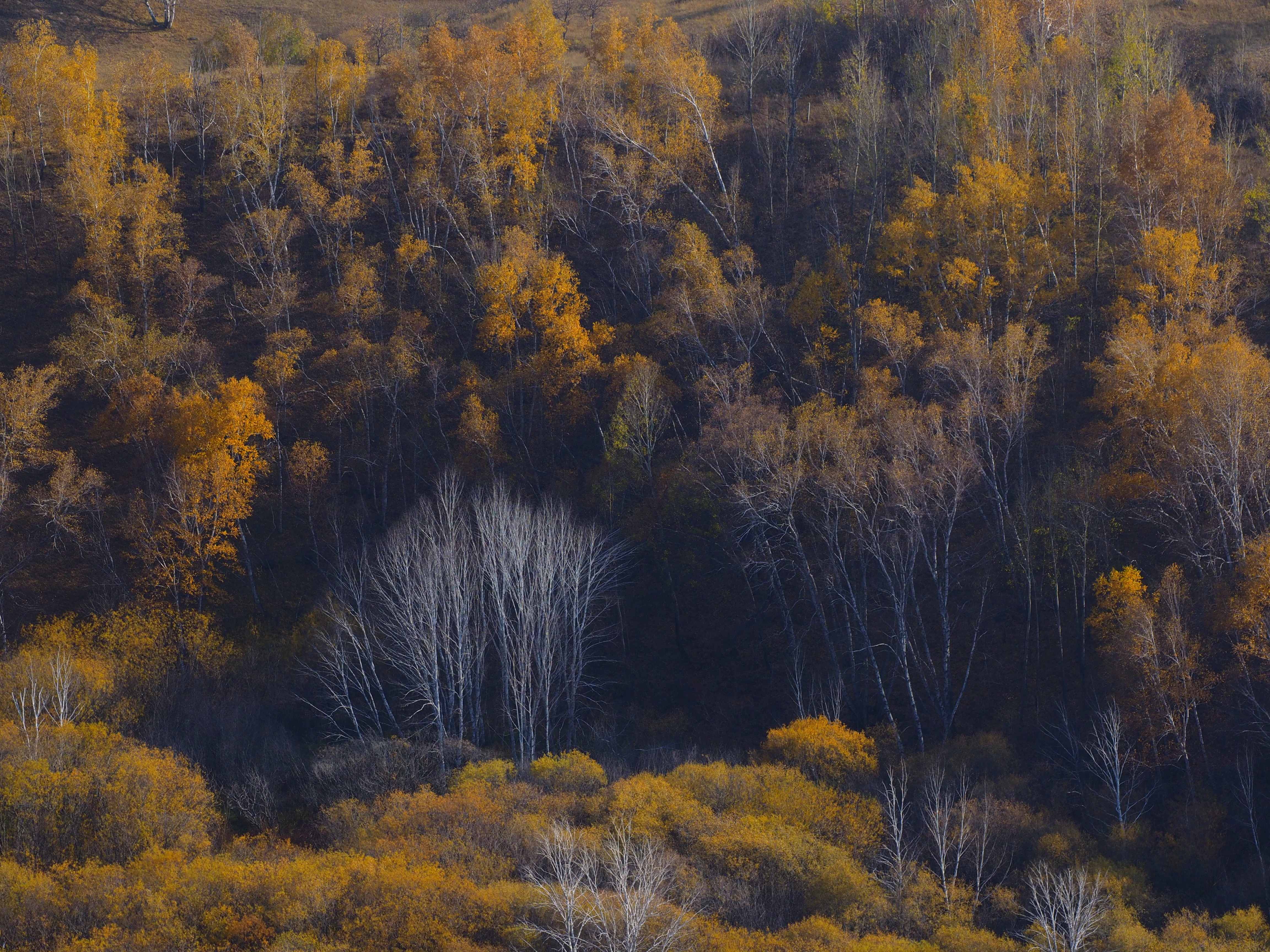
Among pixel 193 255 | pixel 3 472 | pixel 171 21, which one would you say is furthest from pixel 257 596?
pixel 171 21

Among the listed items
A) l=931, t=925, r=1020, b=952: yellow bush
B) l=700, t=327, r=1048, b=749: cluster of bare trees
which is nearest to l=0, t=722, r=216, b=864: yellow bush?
l=700, t=327, r=1048, b=749: cluster of bare trees

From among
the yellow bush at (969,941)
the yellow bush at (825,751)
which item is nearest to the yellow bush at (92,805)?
the yellow bush at (825,751)

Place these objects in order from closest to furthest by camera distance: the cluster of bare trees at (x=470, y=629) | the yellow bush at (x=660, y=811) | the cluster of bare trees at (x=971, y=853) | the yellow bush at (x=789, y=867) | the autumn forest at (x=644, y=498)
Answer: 1. the cluster of bare trees at (x=971, y=853)
2. the yellow bush at (x=789, y=867)
3. the autumn forest at (x=644, y=498)
4. the yellow bush at (x=660, y=811)
5. the cluster of bare trees at (x=470, y=629)

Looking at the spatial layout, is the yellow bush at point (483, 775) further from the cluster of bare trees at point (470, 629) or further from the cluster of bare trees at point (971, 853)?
the cluster of bare trees at point (971, 853)

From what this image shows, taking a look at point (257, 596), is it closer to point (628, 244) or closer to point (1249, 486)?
point (628, 244)

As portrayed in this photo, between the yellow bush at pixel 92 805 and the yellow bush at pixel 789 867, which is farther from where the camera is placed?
the yellow bush at pixel 92 805

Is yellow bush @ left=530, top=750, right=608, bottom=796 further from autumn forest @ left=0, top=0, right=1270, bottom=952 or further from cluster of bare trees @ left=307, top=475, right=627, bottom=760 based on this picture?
cluster of bare trees @ left=307, top=475, right=627, bottom=760

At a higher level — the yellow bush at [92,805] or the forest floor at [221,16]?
the forest floor at [221,16]
